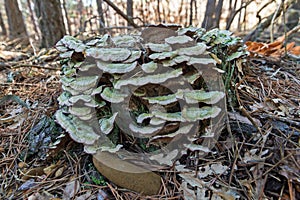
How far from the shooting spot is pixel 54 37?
367 centimetres

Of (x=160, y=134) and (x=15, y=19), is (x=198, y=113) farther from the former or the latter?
(x=15, y=19)

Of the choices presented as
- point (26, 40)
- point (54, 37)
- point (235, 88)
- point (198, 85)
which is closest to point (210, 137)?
point (198, 85)

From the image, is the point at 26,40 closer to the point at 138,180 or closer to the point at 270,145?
the point at 138,180

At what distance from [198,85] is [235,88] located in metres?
0.33

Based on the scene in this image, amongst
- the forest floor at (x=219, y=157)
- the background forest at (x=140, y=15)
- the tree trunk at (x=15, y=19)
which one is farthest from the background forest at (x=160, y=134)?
the tree trunk at (x=15, y=19)

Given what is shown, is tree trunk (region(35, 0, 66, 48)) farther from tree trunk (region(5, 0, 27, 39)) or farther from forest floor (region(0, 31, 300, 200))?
tree trunk (region(5, 0, 27, 39))

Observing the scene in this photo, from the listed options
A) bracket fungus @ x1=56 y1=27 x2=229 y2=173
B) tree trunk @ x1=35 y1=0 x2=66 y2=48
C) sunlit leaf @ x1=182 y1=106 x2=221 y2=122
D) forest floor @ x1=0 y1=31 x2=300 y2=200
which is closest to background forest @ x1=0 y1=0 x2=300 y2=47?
tree trunk @ x1=35 y1=0 x2=66 y2=48

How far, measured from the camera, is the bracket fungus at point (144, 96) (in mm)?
1368

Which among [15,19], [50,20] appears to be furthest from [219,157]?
[15,19]

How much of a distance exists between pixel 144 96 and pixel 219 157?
59 centimetres

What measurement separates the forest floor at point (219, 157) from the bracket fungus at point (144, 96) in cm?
17

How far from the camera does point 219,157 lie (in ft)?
4.80

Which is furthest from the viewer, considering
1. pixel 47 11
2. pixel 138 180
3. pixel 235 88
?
pixel 47 11

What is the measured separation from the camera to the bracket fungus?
4.49ft
